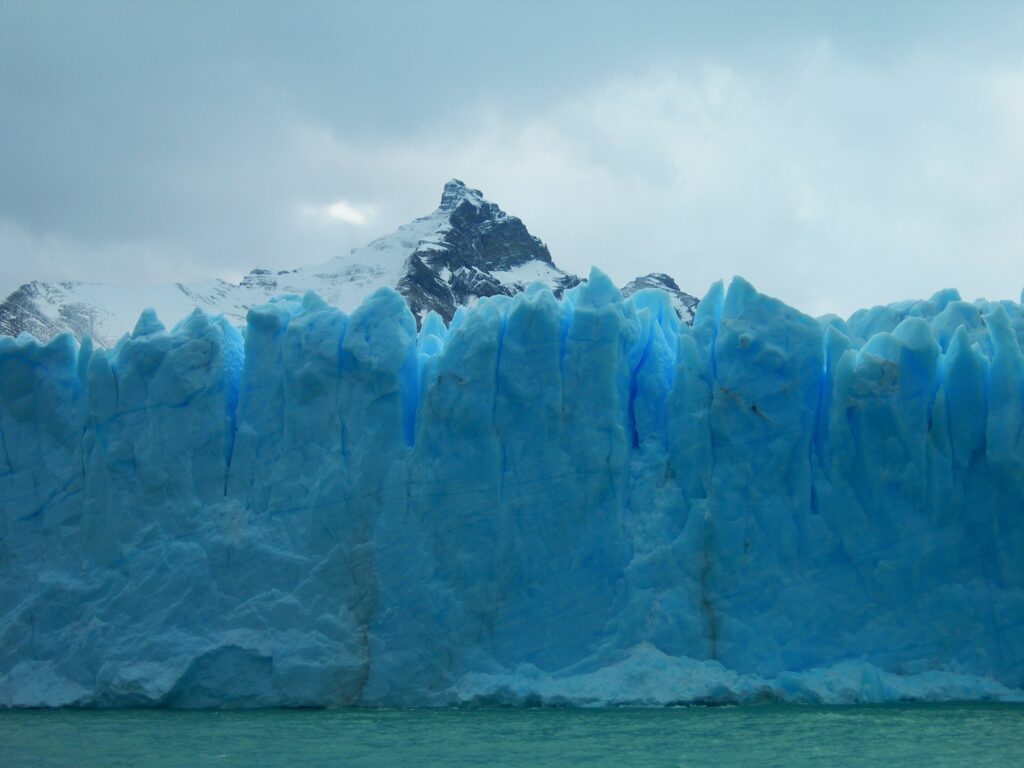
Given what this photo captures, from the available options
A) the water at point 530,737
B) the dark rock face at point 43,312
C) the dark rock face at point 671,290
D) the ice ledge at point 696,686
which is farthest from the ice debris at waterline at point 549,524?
the dark rock face at point 43,312

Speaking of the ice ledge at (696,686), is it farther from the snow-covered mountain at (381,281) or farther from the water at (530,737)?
the snow-covered mountain at (381,281)

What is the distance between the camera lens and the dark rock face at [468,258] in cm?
5872

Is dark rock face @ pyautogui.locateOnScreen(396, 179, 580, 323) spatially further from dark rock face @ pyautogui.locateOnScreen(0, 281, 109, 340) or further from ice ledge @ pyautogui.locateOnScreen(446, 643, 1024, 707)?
ice ledge @ pyautogui.locateOnScreen(446, 643, 1024, 707)

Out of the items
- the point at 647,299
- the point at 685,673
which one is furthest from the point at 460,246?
the point at 685,673

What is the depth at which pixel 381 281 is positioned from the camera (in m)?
61.9

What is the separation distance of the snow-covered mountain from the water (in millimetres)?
46235

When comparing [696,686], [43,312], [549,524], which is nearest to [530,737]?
[696,686]

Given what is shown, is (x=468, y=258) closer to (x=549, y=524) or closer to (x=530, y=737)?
(x=549, y=524)

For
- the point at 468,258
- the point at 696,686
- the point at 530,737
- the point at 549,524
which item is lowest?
the point at 530,737

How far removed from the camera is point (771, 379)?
1391 cm

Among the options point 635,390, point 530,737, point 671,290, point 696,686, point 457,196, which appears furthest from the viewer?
point 457,196

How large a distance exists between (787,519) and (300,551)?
560 cm

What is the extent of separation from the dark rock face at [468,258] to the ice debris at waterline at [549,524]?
4157cm

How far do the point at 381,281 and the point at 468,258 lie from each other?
199 inches
